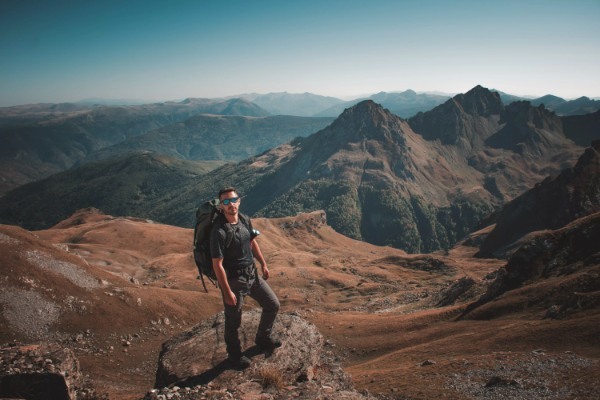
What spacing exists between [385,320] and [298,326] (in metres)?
44.4

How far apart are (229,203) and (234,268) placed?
2393mm

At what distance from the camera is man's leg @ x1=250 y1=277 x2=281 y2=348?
550 inches

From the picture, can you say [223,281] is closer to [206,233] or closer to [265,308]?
[206,233]

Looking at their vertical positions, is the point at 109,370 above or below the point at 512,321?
below

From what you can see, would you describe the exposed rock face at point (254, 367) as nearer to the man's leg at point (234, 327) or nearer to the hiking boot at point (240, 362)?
the hiking boot at point (240, 362)

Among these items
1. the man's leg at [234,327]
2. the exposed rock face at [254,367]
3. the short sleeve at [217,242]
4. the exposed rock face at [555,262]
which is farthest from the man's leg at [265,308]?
the exposed rock face at [555,262]

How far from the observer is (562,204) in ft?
621

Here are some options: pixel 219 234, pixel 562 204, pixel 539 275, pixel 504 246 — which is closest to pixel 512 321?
pixel 539 275

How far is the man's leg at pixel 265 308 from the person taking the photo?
45.8 feet

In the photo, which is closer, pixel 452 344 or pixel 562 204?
pixel 452 344

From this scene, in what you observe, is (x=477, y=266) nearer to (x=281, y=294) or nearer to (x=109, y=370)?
(x=281, y=294)

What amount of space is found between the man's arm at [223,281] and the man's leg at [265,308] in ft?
5.38

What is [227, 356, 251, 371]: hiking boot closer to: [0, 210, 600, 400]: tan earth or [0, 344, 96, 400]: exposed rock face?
[0, 344, 96, 400]: exposed rock face

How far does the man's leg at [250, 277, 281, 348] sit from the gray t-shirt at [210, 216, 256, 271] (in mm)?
1196
